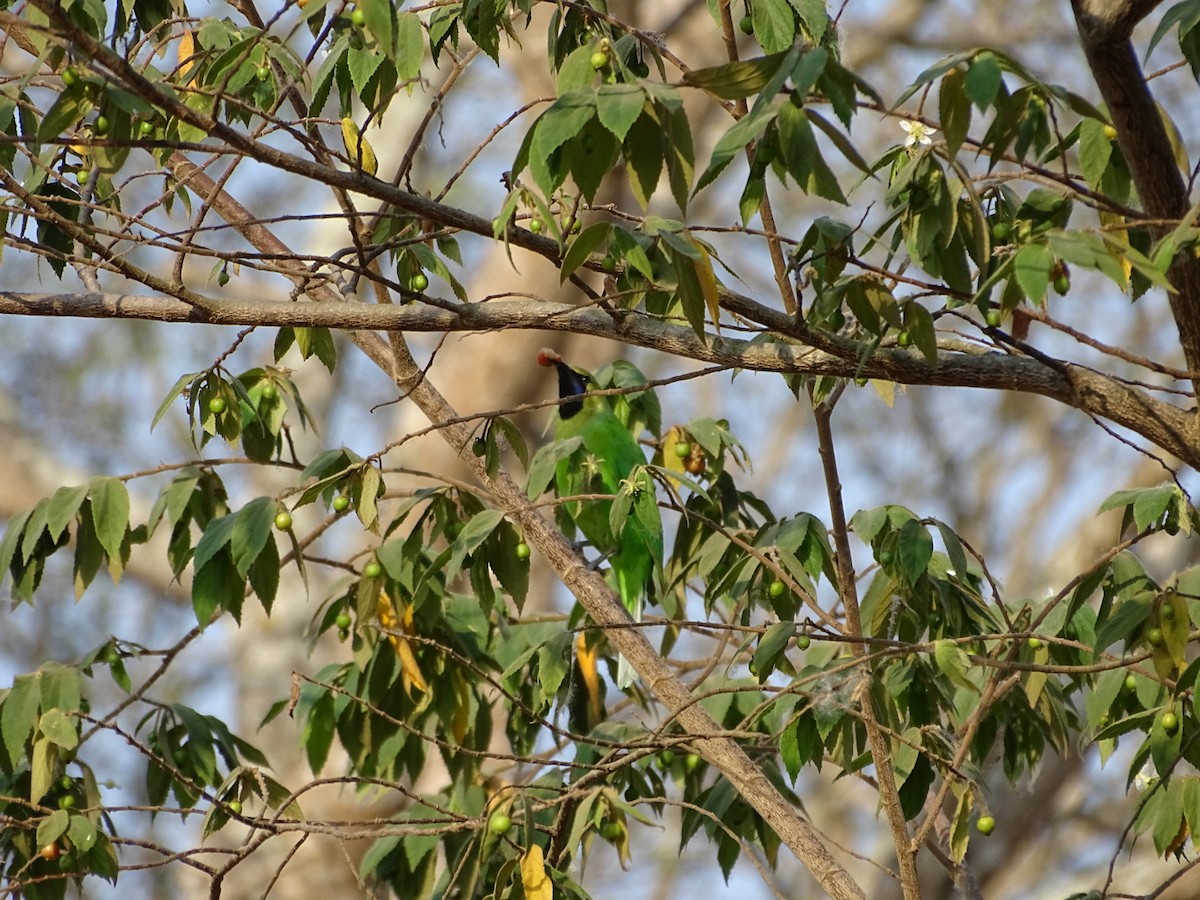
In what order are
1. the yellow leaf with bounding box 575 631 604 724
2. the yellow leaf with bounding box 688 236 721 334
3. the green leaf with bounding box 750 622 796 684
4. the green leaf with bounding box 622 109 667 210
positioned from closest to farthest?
the green leaf with bounding box 622 109 667 210 → the yellow leaf with bounding box 688 236 721 334 → the green leaf with bounding box 750 622 796 684 → the yellow leaf with bounding box 575 631 604 724

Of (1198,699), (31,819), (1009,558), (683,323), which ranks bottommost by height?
(1198,699)

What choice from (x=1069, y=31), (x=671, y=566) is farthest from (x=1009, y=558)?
(x=671, y=566)

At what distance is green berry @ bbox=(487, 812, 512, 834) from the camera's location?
172 cm

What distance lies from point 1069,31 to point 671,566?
720cm

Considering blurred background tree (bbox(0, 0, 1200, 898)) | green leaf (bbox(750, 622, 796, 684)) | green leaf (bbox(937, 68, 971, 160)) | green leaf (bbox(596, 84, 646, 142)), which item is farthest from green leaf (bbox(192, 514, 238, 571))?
green leaf (bbox(937, 68, 971, 160))

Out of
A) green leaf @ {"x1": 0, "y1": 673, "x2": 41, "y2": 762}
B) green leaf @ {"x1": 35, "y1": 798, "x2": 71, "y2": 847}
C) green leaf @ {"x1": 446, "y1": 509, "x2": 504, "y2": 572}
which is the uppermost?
green leaf @ {"x1": 0, "y1": 673, "x2": 41, "y2": 762}

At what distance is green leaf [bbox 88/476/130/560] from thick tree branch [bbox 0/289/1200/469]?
42cm

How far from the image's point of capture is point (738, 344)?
66.2 inches

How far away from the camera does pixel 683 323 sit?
1873 mm

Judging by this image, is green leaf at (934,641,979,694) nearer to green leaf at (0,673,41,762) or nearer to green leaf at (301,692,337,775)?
green leaf at (301,692,337,775)

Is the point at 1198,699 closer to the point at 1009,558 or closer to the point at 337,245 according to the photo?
the point at 337,245

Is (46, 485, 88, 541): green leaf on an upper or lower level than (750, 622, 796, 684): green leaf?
upper

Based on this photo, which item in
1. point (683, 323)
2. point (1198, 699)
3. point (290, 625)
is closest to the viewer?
point (1198, 699)

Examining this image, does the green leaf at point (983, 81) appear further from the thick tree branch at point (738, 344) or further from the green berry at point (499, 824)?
the green berry at point (499, 824)
